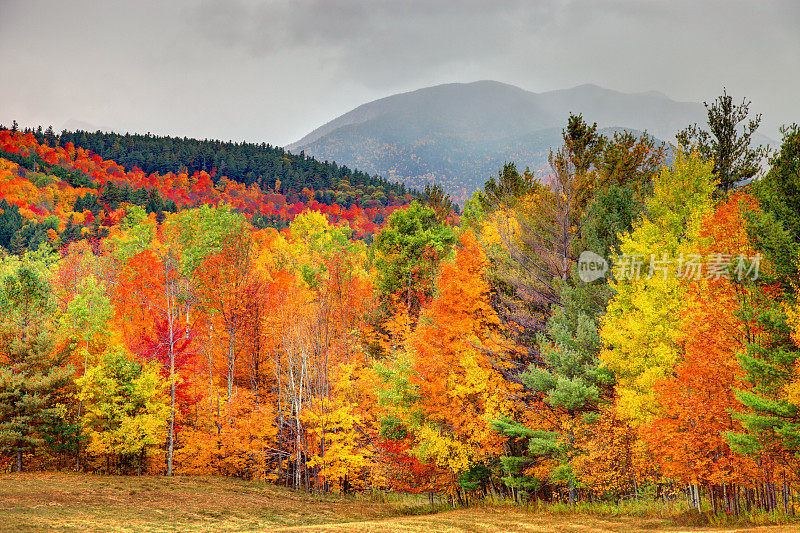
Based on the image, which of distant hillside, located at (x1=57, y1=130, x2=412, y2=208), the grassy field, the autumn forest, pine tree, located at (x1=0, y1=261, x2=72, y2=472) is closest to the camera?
the autumn forest

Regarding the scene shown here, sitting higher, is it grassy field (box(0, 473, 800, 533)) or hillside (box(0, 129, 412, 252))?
hillside (box(0, 129, 412, 252))

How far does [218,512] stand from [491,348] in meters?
14.5

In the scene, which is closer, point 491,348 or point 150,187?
point 491,348

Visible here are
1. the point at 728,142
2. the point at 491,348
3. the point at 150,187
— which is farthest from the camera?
the point at 150,187

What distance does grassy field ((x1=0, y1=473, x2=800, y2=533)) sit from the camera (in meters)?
18.8

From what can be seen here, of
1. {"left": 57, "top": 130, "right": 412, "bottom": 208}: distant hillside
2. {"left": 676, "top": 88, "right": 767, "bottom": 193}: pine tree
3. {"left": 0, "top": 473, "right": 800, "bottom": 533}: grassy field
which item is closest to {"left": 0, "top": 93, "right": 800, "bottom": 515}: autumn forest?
{"left": 676, "top": 88, "right": 767, "bottom": 193}: pine tree

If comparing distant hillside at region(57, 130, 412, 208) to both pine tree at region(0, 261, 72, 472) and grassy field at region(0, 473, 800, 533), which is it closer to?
pine tree at region(0, 261, 72, 472)

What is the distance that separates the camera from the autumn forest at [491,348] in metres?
18.3

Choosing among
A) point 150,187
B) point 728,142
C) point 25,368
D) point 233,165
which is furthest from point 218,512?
point 233,165

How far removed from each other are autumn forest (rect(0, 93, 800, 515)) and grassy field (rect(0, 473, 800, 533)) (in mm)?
2062

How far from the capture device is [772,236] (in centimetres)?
1655

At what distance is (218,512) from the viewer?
78.6 ft

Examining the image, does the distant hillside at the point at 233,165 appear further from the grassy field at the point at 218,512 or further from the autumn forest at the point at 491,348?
the grassy field at the point at 218,512

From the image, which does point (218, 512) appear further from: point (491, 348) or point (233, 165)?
point (233, 165)
